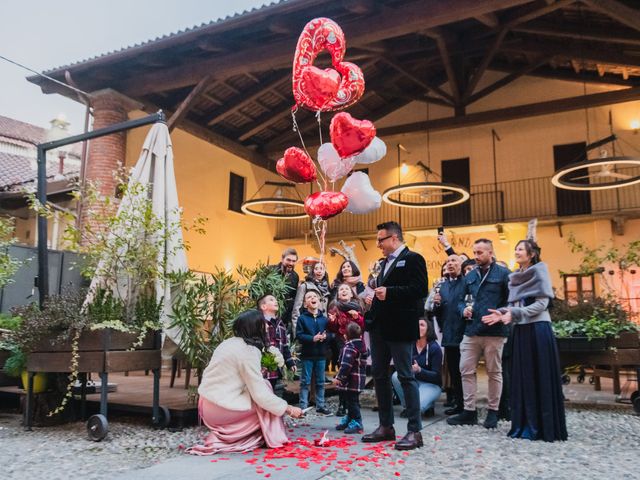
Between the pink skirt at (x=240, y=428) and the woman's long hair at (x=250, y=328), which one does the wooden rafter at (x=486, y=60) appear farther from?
the pink skirt at (x=240, y=428)

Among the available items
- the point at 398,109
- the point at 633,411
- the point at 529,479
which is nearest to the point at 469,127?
the point at 398,109

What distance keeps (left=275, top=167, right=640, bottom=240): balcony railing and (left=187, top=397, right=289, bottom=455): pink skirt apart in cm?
1244

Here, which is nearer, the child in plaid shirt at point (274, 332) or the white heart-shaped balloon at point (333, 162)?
the child in plaid shirt at point (274, 332)

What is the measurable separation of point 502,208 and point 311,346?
11.2m

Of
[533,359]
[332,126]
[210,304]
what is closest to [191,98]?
[332,126]

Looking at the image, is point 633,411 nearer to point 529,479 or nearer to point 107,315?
point 529,479

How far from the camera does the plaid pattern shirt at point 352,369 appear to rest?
15.6 feet

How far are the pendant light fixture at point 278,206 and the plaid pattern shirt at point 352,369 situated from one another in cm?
779

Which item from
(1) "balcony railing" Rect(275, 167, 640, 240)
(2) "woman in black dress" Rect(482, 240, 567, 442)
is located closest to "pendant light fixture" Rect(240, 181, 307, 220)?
(1) "balcony railing" Rect(275, 167, 640, 240)

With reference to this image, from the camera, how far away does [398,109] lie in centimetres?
1725

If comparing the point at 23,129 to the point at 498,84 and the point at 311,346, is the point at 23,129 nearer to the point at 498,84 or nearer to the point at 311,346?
the point at 498,84

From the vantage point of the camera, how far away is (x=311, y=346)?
18.5ft

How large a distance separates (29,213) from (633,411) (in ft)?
44.5

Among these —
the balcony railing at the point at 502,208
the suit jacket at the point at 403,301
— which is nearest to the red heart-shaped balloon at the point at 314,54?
the suit jacket at the point at 403,301
